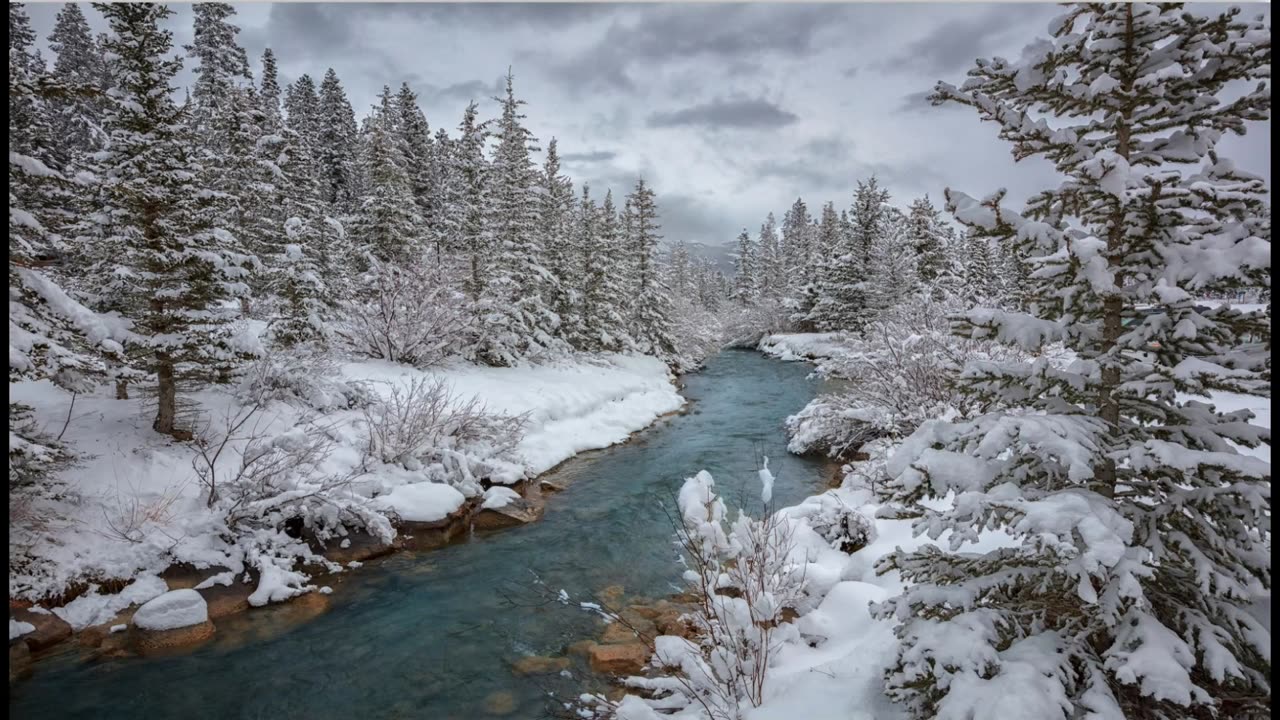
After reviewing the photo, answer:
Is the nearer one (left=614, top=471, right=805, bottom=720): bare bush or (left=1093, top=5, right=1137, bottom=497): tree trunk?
(left=1093, top=5, right=1137, bottom=497): tree trunk

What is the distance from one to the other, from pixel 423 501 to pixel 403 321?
1031cm

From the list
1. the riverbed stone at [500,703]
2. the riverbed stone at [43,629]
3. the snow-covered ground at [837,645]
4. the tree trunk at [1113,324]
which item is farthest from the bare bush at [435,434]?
the tree trunk at [1113,324]

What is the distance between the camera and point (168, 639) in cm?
701

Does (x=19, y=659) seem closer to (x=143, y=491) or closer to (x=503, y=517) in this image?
(x=143, y=491)

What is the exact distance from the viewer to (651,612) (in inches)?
318

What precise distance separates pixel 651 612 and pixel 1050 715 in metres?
5.71

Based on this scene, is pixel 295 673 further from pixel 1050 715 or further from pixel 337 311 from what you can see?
pixel 337 311

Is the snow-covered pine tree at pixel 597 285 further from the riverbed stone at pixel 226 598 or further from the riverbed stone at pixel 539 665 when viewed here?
the riverbed stone at pixel 539 665

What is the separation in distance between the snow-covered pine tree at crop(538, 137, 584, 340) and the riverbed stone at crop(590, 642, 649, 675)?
2065 cm

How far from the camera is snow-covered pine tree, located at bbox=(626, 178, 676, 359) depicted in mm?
35000

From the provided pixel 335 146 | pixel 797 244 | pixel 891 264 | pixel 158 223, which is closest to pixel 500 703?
pixel 158 223

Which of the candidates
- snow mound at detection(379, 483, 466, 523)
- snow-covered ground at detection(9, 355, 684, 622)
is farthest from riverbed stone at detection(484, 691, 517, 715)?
snow mound at detection(379, 483, 466, 523)

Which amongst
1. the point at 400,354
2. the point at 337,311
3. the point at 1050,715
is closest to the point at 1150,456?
the point at 1050,715

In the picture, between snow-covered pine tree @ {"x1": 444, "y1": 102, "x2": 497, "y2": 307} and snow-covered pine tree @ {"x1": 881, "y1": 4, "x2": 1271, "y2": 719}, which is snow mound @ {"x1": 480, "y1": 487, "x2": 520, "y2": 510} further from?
snow-covered pine tree @ {"x1": 444, "y1": 102, "x2": 497, "y2": 307}
